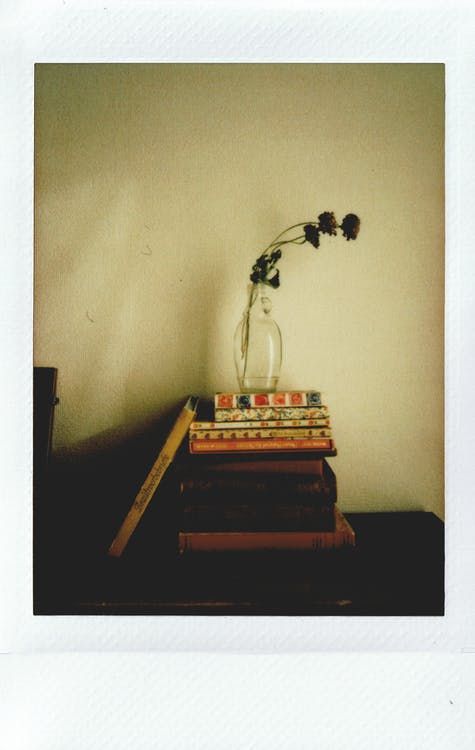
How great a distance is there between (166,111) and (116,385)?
1.50 ft

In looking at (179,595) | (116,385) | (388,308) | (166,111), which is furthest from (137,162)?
(179,595)

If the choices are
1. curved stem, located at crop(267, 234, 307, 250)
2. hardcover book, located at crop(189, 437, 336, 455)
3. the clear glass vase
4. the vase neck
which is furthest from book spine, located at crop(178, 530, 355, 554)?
curved stem, located at crop(267, 234, 307, 250)

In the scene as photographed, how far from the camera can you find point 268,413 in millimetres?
708

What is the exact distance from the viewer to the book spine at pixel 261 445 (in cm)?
69

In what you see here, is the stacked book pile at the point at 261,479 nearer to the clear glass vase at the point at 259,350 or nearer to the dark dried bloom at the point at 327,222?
the clear glass vase at the point at 259,350

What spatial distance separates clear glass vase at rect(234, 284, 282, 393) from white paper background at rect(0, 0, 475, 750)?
1.00 ft

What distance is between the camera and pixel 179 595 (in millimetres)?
614

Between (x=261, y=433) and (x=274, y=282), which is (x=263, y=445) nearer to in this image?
(x=261, y=433)

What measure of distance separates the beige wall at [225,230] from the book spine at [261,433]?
0.72ft

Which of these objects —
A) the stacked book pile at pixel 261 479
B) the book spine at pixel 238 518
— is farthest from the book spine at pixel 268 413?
the book spine at pixel 238 518

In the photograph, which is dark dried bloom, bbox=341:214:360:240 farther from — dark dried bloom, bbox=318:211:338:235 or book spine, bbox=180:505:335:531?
book spine, bbox=180:505:335:531

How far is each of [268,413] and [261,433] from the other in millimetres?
28

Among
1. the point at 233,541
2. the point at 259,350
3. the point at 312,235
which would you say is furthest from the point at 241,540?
the point at 312,235
